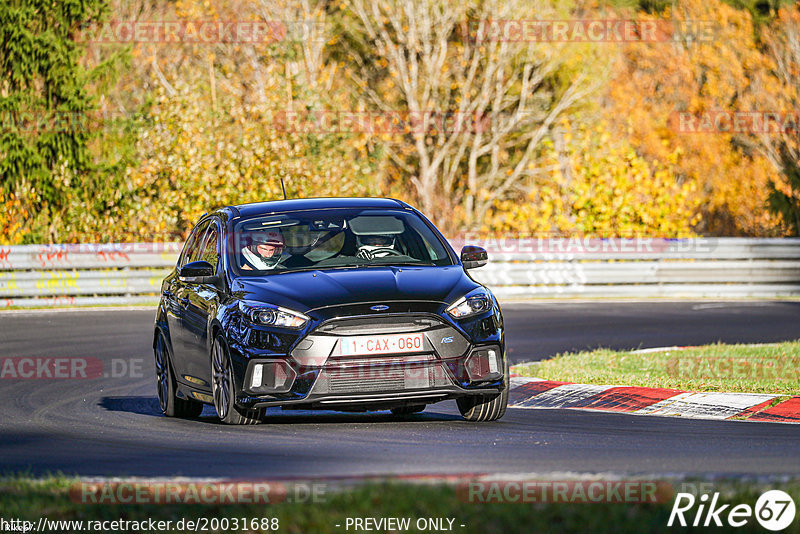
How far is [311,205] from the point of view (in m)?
10.7

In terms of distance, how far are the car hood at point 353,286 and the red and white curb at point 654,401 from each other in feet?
6.51

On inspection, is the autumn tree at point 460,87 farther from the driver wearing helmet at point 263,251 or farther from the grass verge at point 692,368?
the driver wearing helmet at point 263,251

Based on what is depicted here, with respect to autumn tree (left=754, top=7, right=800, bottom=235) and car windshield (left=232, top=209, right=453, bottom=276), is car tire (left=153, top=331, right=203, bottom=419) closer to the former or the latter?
car windshield (left=232, top=209, right=453, bottom=276)

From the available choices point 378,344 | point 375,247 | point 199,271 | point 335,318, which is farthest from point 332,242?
point 378,344

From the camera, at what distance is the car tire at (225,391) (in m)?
9.41

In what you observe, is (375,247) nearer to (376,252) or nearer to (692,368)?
(376,252)

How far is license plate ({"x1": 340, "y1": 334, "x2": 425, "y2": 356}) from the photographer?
29.2ft

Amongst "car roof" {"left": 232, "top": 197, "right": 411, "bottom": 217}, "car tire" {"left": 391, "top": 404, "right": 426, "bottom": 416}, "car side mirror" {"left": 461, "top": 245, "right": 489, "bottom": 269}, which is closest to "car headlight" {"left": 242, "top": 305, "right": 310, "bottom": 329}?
"car roof" {"left": 232, "top": 197, "right": 411, "bottom": 217}

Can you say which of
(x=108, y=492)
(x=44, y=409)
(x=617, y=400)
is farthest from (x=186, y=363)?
(x=108, y=492)

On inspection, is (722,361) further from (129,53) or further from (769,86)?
(769,86)

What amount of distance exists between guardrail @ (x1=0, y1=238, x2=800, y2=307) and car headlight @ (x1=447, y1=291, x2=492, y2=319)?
1427cm

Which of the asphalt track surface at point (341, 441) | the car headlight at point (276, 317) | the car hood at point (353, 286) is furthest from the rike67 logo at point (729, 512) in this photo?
the car headlight at point (276, 317)

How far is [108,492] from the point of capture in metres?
6.41

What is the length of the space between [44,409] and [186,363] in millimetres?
1555
